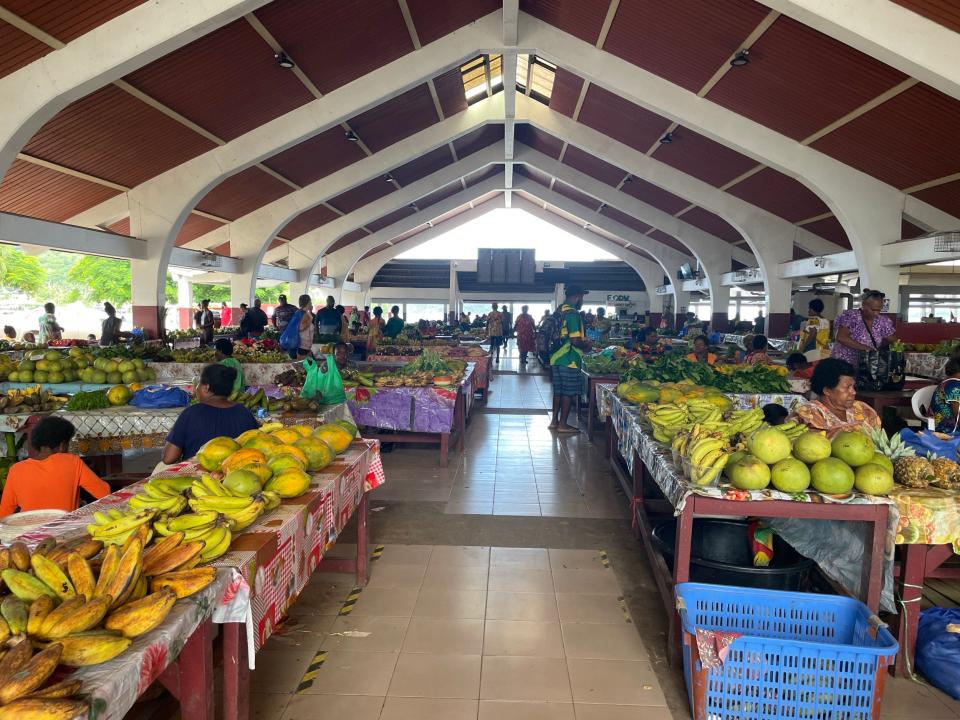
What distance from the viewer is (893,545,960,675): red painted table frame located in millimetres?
2564

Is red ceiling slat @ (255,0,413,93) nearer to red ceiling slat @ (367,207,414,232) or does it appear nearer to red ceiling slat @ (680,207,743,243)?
red ceiling slat @ (680,207,743,243)

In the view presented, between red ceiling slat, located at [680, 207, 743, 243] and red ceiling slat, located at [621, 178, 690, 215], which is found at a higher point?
red ceiling slat, located at [621, 178, 690, 215]

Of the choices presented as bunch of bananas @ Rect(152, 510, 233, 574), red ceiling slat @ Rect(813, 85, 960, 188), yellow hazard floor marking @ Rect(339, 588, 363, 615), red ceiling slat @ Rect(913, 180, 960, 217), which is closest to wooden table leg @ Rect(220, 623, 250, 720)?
bunch of bananas @ Rect(152, 510, 233, 574)

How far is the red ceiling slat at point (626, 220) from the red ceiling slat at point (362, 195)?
7617 mm

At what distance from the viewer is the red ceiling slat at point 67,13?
17.8ft

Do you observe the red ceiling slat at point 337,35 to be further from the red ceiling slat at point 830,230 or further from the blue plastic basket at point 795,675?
the red ceiling slat at point 830,230

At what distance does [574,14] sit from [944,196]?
6231 mm

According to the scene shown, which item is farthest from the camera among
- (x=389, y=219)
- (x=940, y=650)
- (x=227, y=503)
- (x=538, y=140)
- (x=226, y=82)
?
(x=389, y=219)

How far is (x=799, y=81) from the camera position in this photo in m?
7.60

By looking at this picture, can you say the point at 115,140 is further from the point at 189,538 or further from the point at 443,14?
the point at 189,538

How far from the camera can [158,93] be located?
25.4ft

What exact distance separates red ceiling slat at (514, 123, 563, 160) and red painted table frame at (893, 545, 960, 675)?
1379 cm

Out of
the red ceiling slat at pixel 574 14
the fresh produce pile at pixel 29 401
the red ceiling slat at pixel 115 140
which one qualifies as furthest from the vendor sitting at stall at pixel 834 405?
the red ceiling slat at pixel 115 140

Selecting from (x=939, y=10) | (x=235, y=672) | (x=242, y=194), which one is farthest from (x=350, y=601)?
(x=242, y=194)
